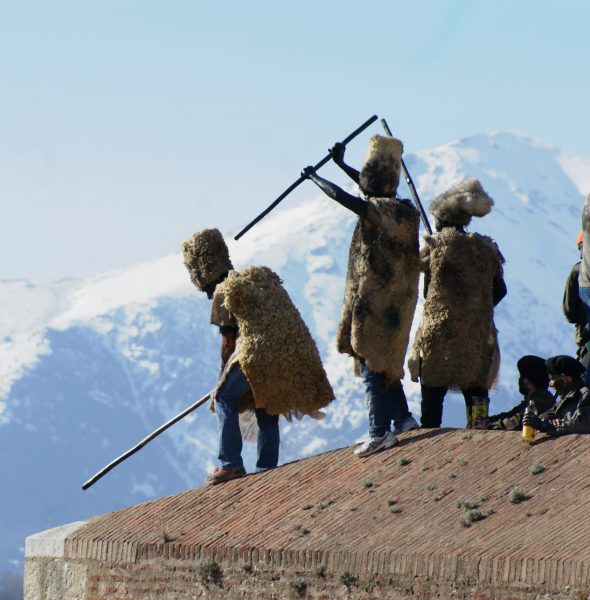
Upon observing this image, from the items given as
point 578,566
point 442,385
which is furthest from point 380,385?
point 578,566

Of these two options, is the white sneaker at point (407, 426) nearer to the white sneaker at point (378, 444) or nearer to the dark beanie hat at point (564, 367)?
the white sneaker at point (378, 444)

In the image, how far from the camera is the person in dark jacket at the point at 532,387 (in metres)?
12.6

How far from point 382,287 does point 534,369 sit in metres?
1.16


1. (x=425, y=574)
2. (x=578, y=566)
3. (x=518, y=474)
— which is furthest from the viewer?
(x=518, y=474)

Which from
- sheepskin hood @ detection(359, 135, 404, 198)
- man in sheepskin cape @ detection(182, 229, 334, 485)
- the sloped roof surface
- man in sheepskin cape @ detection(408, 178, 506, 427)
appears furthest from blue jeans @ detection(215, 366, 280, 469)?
sheepskin hood @ detection(359, 135, 404, 198)

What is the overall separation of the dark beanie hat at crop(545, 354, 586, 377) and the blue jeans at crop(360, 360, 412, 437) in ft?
3.47

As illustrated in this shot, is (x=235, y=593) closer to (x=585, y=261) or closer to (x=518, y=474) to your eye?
(x=518, y=474)

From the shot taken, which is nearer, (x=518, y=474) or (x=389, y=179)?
(x=518, y=474)

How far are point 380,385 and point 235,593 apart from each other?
1759mm

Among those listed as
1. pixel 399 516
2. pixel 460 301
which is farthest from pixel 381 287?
pixel 399 516

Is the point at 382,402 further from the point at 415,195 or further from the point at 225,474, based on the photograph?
the point at 415,195

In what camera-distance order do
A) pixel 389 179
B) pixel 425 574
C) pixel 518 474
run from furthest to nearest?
pixel 389 179 → pixel 518 474 → pixel 425 574

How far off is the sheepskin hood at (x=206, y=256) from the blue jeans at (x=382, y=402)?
1.27 metres

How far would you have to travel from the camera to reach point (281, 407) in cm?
1338
